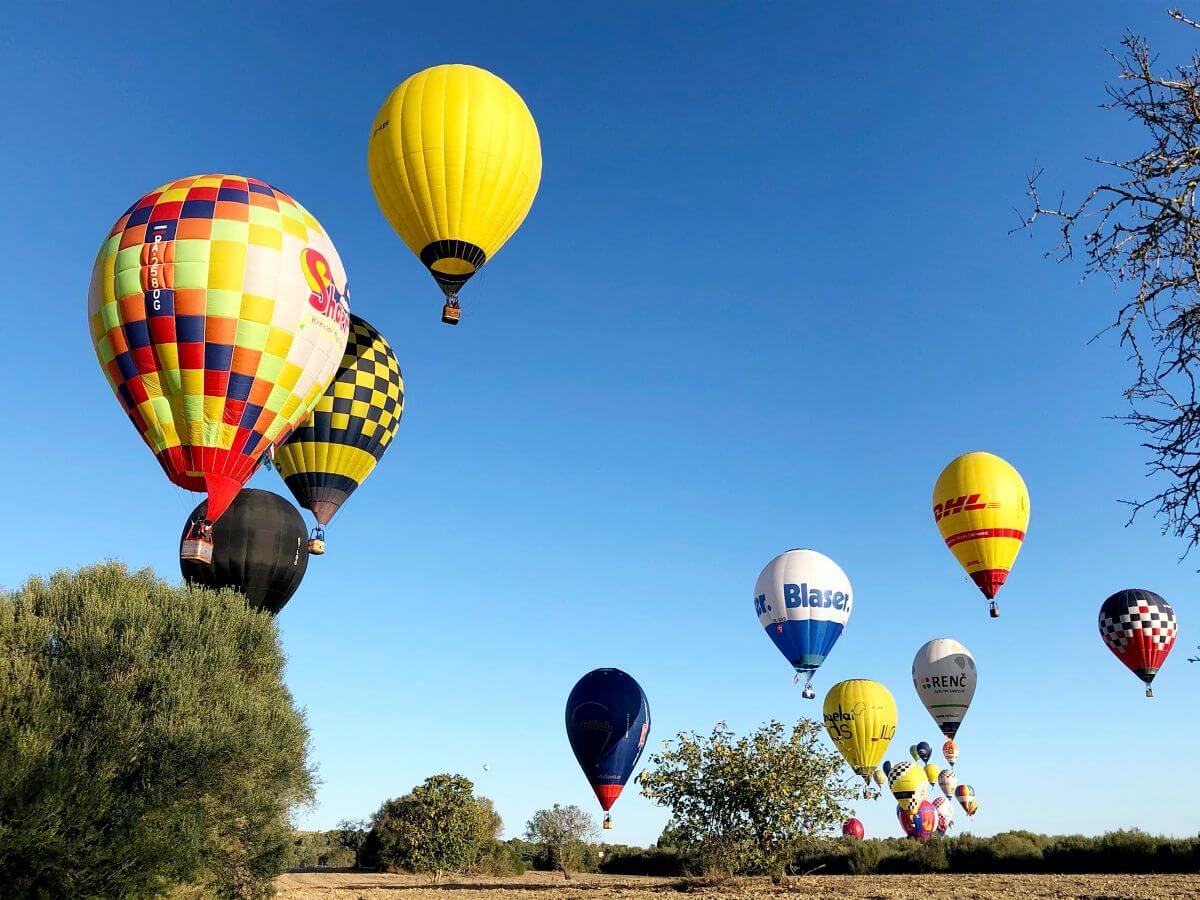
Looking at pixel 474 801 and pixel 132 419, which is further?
pixel 474 801

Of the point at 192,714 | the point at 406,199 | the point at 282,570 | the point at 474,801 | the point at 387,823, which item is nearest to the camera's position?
the point at 192,714

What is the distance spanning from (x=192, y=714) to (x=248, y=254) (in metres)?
10.8

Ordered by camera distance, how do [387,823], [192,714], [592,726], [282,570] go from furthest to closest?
1. [387,823]
2. [592,726]
3. [282,570]
4. [192,714]

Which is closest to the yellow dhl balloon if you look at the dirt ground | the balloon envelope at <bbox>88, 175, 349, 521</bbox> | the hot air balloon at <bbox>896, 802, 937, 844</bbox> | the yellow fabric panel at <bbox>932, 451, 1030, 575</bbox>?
the yellow fabric panel at <bbox>932, 451, 1030, 575</bbox>

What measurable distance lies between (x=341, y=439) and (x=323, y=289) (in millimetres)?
5671

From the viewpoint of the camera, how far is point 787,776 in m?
27.7

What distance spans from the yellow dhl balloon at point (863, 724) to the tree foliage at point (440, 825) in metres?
19.8

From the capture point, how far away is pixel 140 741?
20500 mm

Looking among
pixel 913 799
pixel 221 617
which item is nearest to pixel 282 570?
pixel 221 617

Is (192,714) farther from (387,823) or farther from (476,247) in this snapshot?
(387,823)

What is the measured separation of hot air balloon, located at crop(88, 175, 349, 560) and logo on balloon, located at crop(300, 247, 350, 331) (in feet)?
0.23

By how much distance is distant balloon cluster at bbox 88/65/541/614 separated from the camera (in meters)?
19.5

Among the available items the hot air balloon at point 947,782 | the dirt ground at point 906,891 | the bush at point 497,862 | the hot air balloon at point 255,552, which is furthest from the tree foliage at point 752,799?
the hot air balloon at point 947,782

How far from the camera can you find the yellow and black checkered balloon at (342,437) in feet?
84.6
